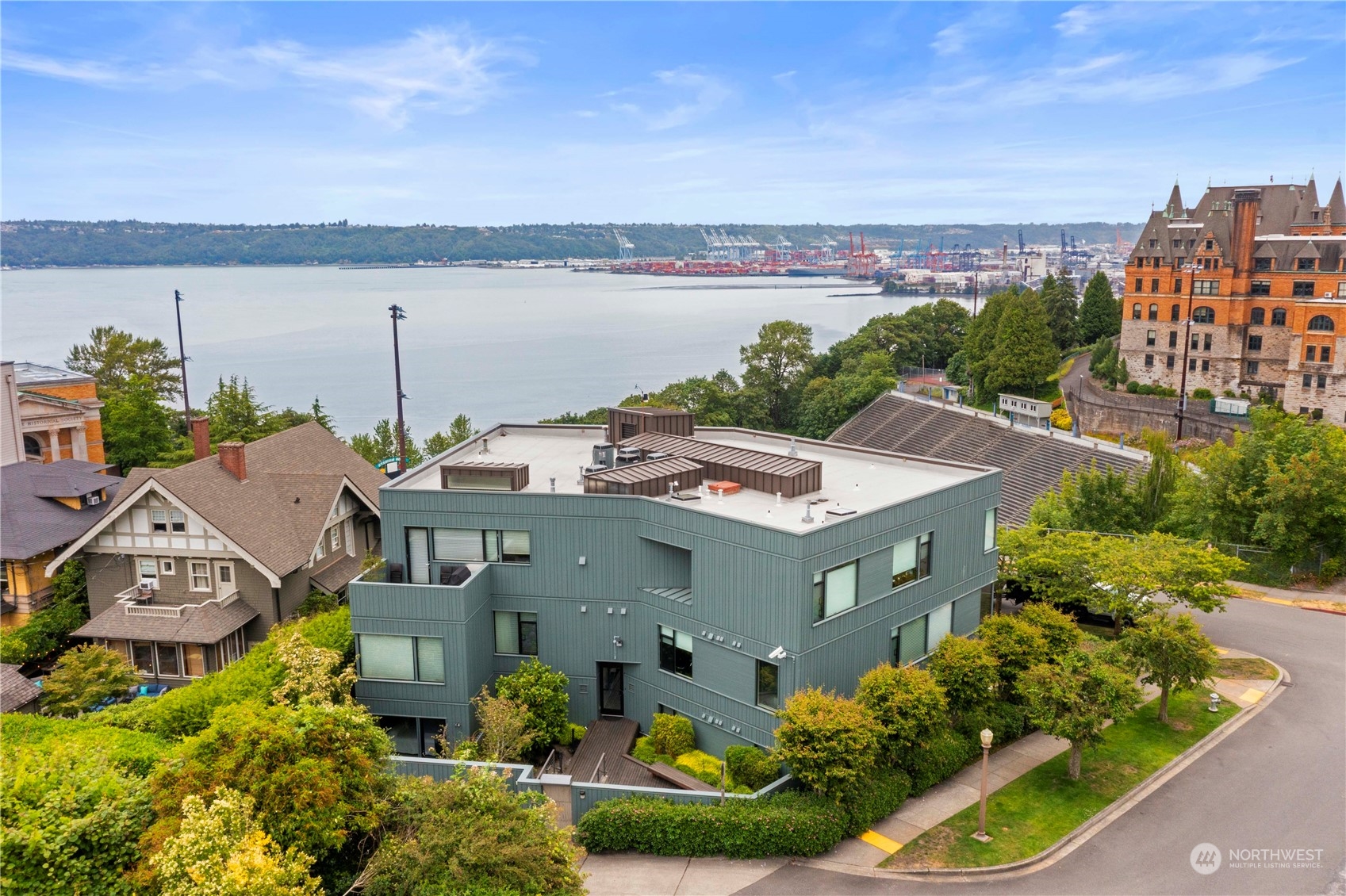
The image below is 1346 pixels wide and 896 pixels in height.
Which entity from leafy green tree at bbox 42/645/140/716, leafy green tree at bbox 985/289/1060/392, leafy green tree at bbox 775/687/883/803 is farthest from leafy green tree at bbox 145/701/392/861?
leafy green tree at bbox 985/289/1060/392

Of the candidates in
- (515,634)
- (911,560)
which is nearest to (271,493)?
(515,634)

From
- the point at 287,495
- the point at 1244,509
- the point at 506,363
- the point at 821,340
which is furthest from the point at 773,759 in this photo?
the point at 821,340

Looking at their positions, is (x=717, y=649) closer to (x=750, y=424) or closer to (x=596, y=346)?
(x=750, y=424)

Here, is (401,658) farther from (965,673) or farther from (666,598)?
(965,673)

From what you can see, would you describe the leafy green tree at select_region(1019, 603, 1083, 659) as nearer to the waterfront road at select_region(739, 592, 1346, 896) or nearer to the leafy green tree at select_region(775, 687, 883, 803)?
the waterfront road at select_region(739, 592, 1346, 896)

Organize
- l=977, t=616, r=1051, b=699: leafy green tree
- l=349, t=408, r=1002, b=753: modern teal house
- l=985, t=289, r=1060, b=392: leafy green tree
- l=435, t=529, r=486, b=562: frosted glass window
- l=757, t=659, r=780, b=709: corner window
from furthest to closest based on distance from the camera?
l=985, t=289, r=1060, b=392: leafy green tree, l=435, t=529, r=486, b=562: frosted glass window, l=977, t=616, r=1051, b=699: leafy green tree, l=349, t=408, r=1002, b=753: modern teal house, l=757, t=659, r=780, b=709: corner window

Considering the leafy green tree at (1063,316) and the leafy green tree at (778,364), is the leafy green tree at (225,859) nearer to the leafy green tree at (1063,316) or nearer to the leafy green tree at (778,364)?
the leafy green tree at (778,364)

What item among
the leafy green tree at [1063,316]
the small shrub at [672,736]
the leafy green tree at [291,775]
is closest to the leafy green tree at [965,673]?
the small shrub at [672,736]
